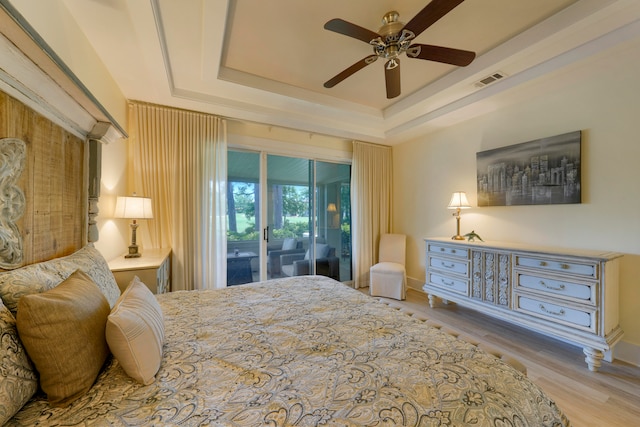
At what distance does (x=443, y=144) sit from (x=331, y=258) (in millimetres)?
2562

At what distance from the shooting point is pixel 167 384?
93cm

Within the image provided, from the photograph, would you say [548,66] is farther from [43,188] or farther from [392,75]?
[43,188]

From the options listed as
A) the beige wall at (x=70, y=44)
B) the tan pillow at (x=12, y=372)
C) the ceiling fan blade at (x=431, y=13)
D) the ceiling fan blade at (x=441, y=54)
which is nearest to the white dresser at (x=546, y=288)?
the ceiling fan blade at (x=441, y=54)

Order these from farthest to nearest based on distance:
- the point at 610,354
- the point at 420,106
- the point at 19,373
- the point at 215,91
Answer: the point at 420,106 → the point at 215,91 → the point at 610,354 → the point at 19,373

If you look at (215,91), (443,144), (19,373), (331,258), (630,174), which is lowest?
(331,258)

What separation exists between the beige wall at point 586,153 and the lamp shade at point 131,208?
388 centimetres

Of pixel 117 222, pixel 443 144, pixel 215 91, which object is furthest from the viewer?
pixel 443 144

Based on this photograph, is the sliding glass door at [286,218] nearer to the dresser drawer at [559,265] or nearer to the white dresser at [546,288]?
the white dresser at [546,288]

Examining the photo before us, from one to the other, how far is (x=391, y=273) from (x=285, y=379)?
311 centimetres

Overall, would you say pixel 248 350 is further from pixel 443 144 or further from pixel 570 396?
pixel 443 144

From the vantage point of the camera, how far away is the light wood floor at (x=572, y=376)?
5.46 feet

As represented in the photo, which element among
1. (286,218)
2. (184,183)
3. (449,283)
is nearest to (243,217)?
(286,218)

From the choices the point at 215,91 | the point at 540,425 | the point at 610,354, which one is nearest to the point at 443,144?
the point at 610,354

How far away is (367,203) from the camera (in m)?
4.48
